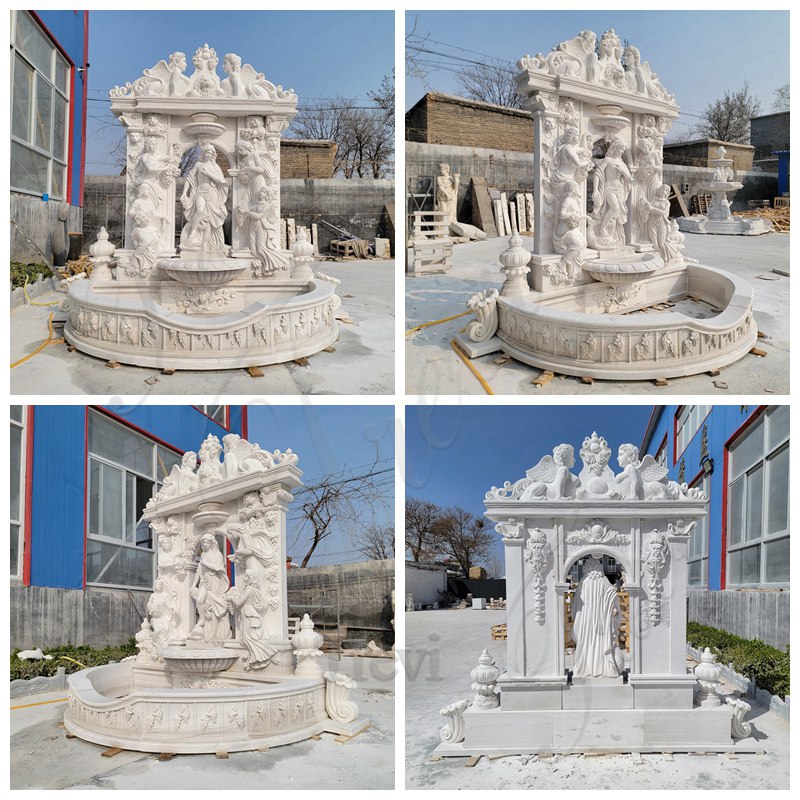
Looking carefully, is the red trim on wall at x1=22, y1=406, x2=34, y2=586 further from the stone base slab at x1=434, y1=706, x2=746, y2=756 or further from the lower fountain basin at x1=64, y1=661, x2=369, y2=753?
the stone base slab at x1=434, y1=706, x2=746, y2=756

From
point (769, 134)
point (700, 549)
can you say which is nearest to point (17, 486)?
point (700, 549)

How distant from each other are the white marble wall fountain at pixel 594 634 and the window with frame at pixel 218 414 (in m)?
9.11

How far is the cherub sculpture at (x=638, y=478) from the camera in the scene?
19.7 feet

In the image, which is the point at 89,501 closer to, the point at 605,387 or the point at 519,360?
the point at 519,360

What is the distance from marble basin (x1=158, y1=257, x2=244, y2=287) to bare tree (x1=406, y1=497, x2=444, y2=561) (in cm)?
998

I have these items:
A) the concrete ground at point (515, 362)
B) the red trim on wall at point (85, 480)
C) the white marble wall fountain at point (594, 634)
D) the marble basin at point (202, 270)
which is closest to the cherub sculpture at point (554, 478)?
the white marble wall fountain at point (594, 634)

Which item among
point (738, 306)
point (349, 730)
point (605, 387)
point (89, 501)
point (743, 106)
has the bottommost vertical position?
point (349, 730)

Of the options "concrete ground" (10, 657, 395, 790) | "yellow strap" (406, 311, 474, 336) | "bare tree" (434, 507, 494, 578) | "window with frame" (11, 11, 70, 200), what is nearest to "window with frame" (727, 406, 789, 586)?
"yellow strap" (406, 311, 474, 336)

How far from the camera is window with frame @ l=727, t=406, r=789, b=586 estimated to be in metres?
7.87

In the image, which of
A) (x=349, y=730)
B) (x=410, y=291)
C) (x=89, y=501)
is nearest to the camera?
(x=349, y=730)

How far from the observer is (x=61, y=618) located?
32.8 ft
